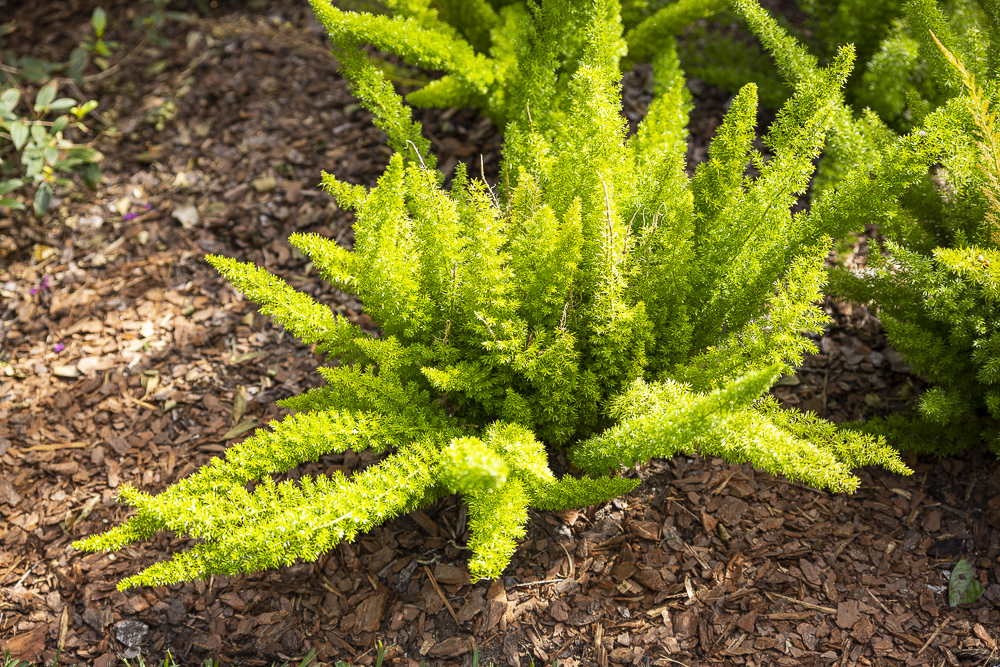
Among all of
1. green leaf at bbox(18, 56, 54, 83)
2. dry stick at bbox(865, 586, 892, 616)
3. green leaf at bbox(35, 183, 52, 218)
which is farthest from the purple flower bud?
dry stick at bbox(865, 586, 892, 616)

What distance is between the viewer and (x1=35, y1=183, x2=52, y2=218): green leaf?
7.63ft

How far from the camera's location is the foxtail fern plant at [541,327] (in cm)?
125

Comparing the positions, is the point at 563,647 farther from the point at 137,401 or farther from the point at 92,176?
the point at 92,176

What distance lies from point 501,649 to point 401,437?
533 mm

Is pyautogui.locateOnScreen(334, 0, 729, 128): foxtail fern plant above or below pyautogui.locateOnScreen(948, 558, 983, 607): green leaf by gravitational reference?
above

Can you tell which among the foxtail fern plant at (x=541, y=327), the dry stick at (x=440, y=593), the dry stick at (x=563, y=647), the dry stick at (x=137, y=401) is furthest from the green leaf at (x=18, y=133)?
the dry stick at (x=563, y=647)

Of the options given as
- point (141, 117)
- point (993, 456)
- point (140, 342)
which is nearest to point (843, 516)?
point (993, 456)

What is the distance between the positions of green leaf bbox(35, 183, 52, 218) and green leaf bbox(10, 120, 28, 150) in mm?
155

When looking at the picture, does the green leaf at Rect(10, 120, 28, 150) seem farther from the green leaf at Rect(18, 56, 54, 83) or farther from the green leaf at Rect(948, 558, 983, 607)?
the green leaf at Rect(948, 558, 983, 607)

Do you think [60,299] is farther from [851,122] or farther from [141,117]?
[851,122]

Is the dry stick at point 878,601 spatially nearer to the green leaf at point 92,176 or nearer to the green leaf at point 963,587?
the green leaf at point 963,587

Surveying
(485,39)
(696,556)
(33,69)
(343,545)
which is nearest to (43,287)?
(33,69)

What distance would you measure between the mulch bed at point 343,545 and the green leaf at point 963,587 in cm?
2

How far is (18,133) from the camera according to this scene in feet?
7.47
